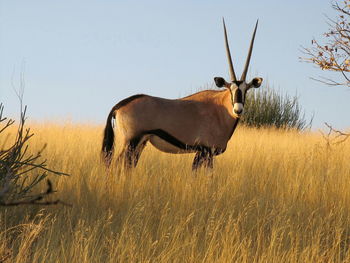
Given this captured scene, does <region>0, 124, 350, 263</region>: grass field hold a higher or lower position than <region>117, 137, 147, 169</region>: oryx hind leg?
lower

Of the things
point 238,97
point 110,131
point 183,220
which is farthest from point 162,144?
point 183,220

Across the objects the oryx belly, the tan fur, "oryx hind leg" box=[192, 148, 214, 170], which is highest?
the tan fur

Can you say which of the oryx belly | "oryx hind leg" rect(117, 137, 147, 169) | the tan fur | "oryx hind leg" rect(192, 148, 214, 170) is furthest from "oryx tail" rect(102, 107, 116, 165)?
"oryx hind leg" rect(192, 148, 214, 170)

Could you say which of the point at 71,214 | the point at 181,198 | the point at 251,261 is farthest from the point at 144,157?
the point at 251,261

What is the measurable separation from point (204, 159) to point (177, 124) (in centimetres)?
57

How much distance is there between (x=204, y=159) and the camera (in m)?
6.13

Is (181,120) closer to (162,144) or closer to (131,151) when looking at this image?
(162,144)

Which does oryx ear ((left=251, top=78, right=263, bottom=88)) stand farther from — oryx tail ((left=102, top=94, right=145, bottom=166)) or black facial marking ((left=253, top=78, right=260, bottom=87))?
oryx tail ((left=102, top=94, right=145, bottom=166))

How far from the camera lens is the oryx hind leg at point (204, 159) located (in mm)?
6056

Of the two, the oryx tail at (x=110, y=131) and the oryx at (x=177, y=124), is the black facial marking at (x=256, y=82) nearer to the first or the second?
the oryx at (x=177, y=124)

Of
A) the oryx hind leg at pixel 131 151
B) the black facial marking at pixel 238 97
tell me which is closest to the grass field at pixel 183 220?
the oryx hind leg at pixel 131 151

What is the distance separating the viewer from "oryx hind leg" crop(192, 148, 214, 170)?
6.06 m

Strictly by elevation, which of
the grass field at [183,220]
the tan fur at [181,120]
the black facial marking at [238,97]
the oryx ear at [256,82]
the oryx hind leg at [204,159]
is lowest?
the grass field at [183,220]

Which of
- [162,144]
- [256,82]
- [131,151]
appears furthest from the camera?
[256,82]
